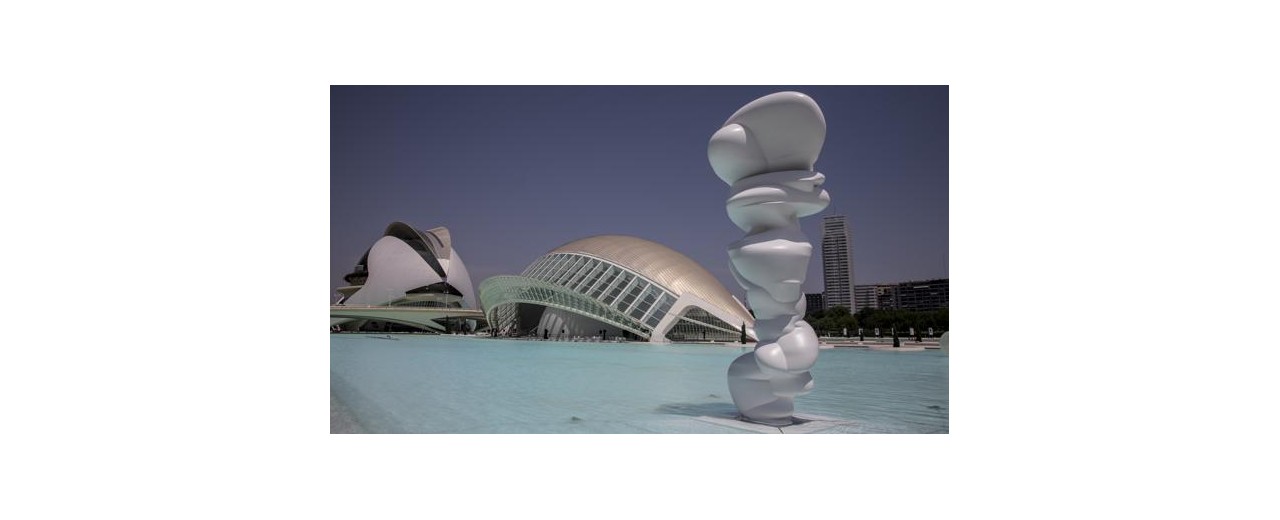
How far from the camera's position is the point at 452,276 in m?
57.7

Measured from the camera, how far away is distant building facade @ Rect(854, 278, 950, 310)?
39188 mm

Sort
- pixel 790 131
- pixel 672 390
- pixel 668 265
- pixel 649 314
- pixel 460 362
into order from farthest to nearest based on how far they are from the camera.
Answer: pixel 668 265, pixel 649 314, pixel 460 362, pixel 672 390, pixel 790 131

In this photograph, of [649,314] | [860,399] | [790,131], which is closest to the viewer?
[790,131]

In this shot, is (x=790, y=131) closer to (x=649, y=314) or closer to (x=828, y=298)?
(x=649, y=314)

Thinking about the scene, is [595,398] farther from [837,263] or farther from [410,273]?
[410,273]

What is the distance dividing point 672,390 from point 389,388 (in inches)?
173

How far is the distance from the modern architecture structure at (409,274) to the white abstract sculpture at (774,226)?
165 feet

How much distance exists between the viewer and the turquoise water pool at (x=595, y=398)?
22.1ft

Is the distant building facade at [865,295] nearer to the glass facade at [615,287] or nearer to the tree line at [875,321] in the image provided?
the tree line at [875,321]

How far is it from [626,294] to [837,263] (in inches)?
886

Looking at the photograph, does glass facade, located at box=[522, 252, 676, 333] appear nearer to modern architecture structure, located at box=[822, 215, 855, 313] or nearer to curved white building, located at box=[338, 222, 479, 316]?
modern architecture structure, located at box=[822, 215, 855, 313]

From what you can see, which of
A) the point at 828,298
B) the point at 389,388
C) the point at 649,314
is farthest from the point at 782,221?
the point at 828,298

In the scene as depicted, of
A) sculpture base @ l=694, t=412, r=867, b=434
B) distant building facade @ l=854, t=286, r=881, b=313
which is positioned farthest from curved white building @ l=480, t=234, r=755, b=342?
sculpture base @ l=694, t=412, r=867, b=434

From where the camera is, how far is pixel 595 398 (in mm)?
8758
